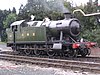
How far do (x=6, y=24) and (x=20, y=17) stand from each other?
229 inches

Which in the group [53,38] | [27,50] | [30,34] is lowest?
[27,50]

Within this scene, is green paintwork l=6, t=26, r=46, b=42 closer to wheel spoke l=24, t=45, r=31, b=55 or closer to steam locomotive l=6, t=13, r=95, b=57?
steam locomotive l=6, t=13, r=95, b=57

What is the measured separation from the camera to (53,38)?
1769cm

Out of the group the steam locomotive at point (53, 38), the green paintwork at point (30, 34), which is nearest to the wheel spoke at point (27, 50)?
the steam locomotive at point (53, 38)

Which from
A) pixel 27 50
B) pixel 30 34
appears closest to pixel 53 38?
pixel 30 34

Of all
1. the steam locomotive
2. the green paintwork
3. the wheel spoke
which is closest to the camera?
the steam locomotive

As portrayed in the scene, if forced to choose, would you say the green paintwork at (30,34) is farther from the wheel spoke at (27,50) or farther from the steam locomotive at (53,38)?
the wheel spoke at (27,50)

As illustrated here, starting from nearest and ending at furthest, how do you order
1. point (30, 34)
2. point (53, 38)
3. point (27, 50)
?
point (53, 38) → point (30, 34) → point (27, 50)

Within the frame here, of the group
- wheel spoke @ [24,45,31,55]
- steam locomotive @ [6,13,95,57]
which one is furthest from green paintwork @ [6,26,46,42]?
wheel spoke @ [24,45,31,55]

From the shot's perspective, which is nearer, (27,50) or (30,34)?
(30,34)

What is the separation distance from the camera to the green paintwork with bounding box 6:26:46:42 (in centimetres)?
1788

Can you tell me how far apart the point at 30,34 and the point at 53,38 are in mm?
2154

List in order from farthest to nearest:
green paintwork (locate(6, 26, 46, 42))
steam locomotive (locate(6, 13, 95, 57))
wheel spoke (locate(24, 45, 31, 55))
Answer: wheel spoke (locate(24, 45, 31, 55))
green paintwork (locate(6, 26, 46, 42))
steam locomotive (locate(6, 13, 95, 57))

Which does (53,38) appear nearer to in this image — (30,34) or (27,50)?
(30,34)
